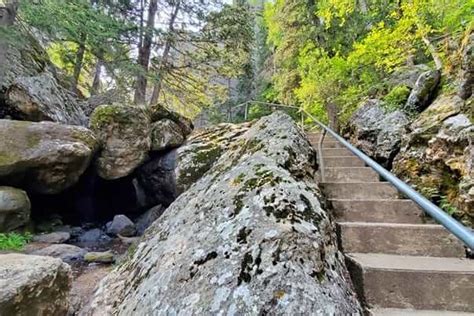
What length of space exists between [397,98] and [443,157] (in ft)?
7.00

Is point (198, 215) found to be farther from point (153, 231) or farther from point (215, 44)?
point (215, 44)

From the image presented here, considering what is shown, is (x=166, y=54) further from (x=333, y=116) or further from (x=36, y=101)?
(x=333, y=116)

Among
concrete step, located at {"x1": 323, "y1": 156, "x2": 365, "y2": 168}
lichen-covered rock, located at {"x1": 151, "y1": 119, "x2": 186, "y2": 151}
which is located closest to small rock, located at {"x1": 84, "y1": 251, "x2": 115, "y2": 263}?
lichen-covered rock, located at {"x1": 151, "y1": 119, "x2": 186, "y2": 151}

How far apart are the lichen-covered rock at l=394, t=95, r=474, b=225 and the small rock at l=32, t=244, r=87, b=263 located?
4.69 meters

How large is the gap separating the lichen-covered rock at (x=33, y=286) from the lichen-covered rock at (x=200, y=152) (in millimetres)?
3296

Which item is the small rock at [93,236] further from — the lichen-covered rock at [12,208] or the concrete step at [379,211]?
the concrete step at [379,211]

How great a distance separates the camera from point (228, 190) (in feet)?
7.63

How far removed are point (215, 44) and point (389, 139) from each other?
263 inches

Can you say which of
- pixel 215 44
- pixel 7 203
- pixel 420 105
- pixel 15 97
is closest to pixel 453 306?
pixel 420 105

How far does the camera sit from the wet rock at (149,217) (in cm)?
697

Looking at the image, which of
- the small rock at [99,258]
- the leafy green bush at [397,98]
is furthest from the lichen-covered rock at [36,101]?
the leafy green bush at [397,98]

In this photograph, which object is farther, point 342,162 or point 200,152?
point 200,152

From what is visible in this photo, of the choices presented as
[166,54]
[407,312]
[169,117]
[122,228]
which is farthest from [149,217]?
[407,312]

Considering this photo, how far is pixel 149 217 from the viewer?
23.4 feet
